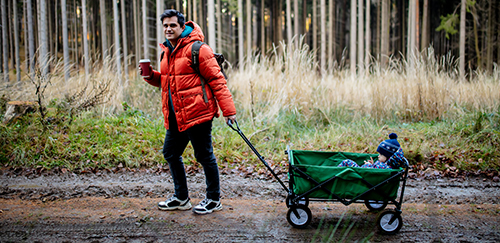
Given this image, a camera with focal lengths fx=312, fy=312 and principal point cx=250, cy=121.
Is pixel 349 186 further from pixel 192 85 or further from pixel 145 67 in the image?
pixel 145 67

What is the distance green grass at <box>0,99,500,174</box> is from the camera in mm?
5129

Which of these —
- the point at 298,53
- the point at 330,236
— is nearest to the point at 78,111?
the point at 298,53

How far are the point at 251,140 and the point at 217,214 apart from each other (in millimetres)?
2735

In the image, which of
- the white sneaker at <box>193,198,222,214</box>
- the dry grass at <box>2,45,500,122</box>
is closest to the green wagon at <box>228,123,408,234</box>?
the white sneaker at <box>193,198,222,214</box>

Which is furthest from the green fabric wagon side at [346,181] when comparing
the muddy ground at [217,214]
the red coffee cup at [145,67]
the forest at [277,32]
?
the forest at [277,32]

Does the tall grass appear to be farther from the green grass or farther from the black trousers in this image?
the black trousers

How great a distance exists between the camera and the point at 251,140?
598cm

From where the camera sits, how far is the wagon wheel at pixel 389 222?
115 inches

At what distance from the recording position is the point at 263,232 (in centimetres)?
294

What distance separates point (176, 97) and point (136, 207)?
1420 mm

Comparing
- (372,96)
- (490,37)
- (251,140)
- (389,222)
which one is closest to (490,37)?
(490,37)

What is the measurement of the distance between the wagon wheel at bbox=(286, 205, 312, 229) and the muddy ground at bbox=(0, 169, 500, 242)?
0.19ft

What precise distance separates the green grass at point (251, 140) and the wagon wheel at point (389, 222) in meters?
2.33

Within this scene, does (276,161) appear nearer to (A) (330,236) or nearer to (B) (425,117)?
(A) (330,236)
